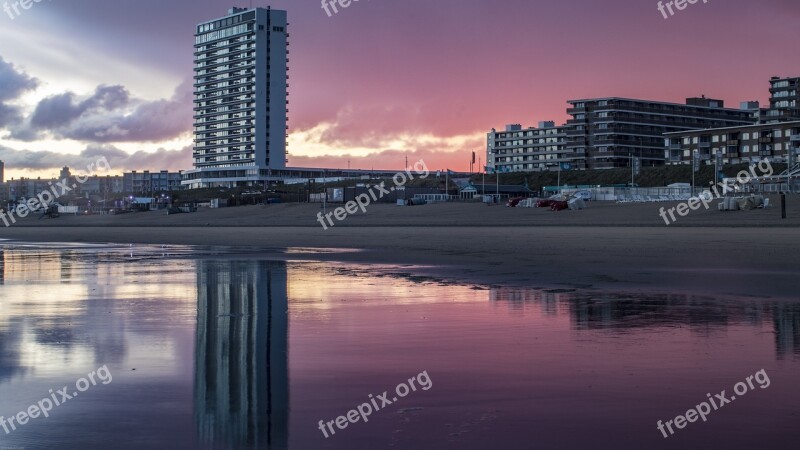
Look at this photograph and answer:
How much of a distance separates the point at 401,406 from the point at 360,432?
107cm

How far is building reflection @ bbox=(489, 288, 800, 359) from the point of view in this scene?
14.4 meters

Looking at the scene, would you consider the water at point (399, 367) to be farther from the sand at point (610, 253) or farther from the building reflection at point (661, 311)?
the sand at point (610, 253)

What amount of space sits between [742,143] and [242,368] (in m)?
177

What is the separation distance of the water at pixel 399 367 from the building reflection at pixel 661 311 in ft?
0.18

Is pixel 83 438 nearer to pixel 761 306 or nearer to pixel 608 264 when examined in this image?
pixel 761 306

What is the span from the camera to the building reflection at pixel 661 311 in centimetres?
1435

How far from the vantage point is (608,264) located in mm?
29812

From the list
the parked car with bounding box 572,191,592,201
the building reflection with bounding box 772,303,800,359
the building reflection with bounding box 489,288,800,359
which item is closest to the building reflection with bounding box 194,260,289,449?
the building reflection with bounding box 489,288,800,359

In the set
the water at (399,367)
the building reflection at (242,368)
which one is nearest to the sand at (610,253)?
the water at (399,367)

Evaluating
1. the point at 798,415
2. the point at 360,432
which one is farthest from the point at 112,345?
the point at 798,415

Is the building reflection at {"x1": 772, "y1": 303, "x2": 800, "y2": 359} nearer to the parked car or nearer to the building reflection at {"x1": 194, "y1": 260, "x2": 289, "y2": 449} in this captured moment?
the building reflection at {"x1": 194, "y1": 260, "x2": 289, "y2": 449}

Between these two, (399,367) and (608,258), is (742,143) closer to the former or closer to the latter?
(608,258)

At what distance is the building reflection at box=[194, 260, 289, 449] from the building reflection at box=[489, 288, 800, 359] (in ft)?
16.5

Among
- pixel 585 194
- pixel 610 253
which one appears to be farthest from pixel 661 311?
pixel 585 194
